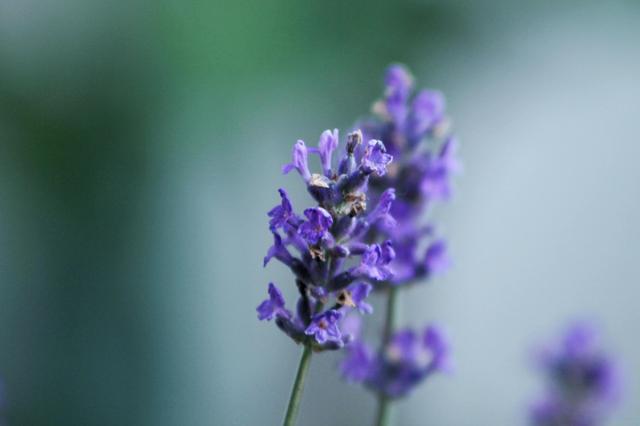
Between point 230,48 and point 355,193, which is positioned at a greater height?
point 230,48

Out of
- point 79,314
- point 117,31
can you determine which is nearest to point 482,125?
point 117,31

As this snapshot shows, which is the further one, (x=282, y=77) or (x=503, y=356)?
(x=503, y=356)

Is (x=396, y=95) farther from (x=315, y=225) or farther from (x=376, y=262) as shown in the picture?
(x=315, y=225)

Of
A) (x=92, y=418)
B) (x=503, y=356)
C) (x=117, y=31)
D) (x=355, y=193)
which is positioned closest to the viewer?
(x=355, y=193)

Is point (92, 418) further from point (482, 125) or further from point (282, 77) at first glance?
point (482, 125)

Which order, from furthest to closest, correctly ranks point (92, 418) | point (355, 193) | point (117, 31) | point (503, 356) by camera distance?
point (503, 356), point (117, 31), point (92, 418), point (355, 193)

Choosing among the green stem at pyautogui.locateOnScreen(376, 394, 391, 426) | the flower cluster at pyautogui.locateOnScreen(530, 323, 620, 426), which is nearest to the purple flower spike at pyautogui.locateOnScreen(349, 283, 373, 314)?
the green stem at pyautogui.locateOnScreen(376, 394, 391, 426)

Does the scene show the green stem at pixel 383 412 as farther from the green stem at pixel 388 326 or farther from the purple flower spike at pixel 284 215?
the purple flower spike at pixel 284 215
